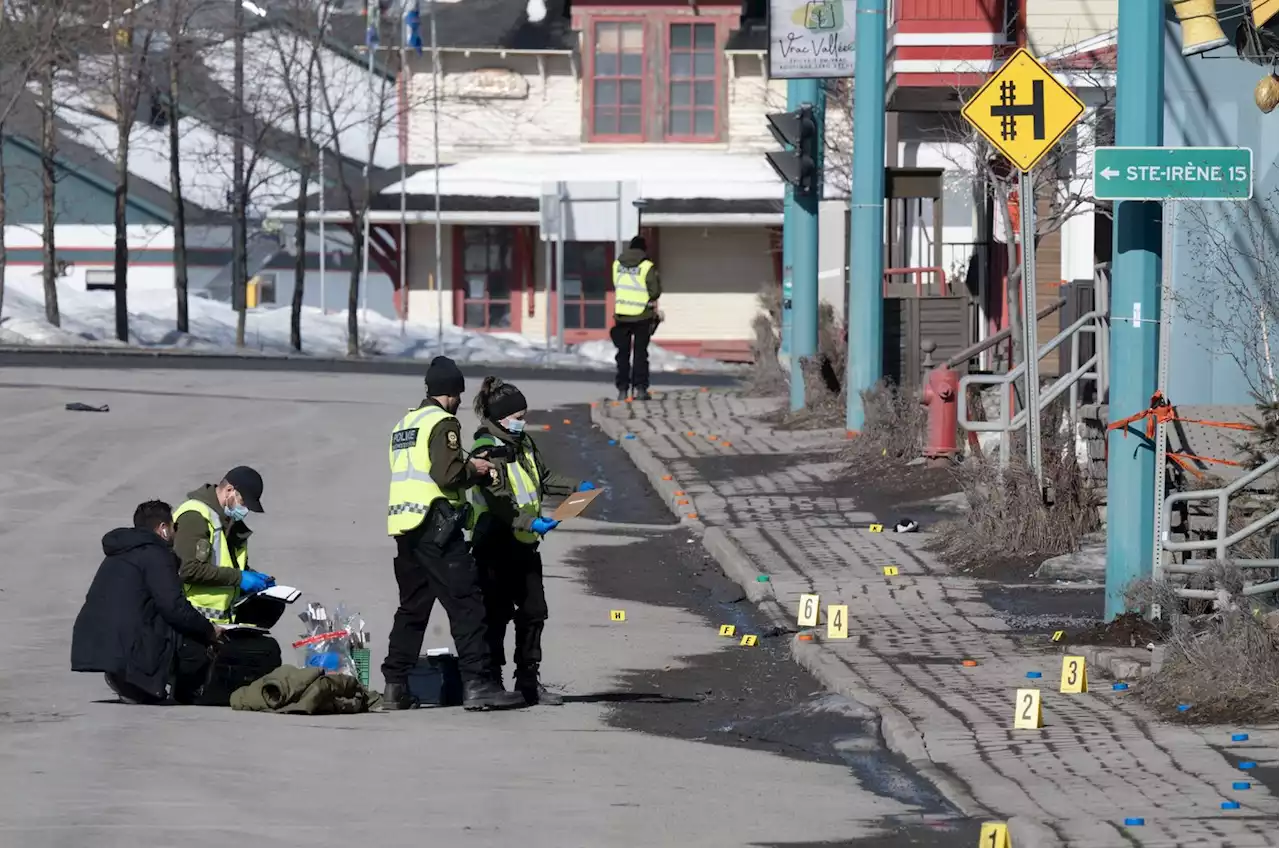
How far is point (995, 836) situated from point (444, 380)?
12.9 ft

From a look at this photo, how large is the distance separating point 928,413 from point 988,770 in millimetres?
9978

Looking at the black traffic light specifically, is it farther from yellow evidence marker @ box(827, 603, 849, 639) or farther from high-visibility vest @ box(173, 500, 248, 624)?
high-visibility vest @ box(173, 500, 248, 624)

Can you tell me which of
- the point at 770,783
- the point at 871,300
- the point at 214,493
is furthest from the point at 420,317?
the point at 770,783

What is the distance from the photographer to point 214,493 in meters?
11.0

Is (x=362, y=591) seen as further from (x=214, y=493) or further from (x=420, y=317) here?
(x=420, y=317)

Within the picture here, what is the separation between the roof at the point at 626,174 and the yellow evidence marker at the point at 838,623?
96.0 ft

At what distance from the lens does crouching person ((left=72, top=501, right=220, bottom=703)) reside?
33.4 ft

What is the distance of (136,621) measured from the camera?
10.2m

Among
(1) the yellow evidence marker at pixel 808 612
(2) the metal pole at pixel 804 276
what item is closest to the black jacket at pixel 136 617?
(1) the yellow evidence marker at pixel 808 612

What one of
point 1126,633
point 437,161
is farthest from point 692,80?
point 1126,633

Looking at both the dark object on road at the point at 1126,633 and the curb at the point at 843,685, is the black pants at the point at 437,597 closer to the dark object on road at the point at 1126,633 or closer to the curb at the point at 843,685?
the curb at the point at 843,685

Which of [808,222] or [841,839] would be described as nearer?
[841,839]

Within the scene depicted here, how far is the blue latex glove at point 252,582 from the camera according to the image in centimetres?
1079

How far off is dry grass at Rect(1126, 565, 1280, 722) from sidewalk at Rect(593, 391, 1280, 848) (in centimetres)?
15
